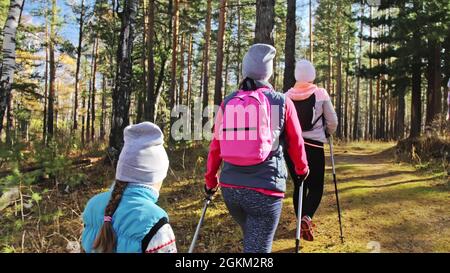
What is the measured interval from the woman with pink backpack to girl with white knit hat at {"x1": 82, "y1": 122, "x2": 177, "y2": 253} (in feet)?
2.60

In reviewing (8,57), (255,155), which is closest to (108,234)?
(255,155)

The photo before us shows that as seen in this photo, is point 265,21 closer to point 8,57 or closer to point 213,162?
point 213,162

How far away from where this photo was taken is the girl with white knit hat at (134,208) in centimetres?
237

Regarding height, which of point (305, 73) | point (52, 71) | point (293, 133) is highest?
point (52, 71)

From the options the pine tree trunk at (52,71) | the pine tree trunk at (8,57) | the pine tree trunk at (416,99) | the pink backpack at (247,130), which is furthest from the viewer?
the pine tree trunk at (52,71)

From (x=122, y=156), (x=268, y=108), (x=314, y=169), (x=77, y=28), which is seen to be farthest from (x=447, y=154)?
(x=77, y=28)

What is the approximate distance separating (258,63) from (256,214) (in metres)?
1.25

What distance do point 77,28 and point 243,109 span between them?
29019 millimetres

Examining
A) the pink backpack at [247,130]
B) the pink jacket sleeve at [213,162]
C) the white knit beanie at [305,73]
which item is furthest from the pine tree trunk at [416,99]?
the pink backpack at [247,130]

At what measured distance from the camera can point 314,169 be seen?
5.16 metres

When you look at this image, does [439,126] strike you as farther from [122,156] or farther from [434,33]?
[122,156]

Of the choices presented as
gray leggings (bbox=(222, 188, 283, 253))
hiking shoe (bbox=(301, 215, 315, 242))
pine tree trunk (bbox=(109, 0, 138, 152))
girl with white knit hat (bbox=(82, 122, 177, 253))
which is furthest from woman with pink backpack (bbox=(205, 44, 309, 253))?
pine tree trunk (bbox=(109, 0, 138, 152))

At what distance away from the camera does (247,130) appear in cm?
328

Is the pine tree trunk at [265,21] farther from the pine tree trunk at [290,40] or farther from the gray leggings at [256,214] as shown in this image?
the pine tree trunk at [290,40]
